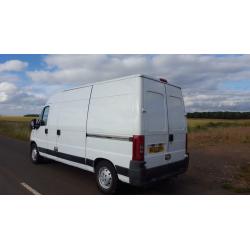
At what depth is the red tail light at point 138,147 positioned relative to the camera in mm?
4121

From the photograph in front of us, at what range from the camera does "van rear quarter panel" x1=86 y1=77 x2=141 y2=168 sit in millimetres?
4254

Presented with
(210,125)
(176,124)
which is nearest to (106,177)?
(176,124)

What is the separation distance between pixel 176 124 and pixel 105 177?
2.03 metres

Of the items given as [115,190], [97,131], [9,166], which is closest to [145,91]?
[97,131]

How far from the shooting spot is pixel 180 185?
5539 millimetres

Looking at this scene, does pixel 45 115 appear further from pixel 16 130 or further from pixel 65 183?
pixel 16 130

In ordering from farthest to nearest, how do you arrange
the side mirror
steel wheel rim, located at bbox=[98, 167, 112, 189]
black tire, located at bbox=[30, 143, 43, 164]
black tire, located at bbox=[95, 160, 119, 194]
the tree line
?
the tree line, black tire, located at bbox=[30, 143, 43, 164], the side mirror, steel wheel rim, located at bbox=[98, 167, 112, 189], black tire, located at bbox=[95, 160, 119, 194]


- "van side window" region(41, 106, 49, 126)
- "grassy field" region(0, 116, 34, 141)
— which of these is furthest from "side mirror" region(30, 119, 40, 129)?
"grassy field" region(0, 116, 34, 141)

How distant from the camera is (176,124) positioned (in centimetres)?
516

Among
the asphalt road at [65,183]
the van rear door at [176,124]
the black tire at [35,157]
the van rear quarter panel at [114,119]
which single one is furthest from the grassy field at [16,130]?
the van rear door at [176,124]

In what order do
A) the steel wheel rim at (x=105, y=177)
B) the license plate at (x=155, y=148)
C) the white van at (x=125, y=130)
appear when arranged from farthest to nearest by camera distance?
1. the steel wheel rim at (x=105, y=177)
2. the license plate at (x=155, y=148)
3. the white van at (x=125, y=130)

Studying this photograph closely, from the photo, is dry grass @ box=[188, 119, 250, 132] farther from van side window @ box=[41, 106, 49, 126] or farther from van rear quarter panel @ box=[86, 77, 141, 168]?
van rear quarter panel @ box=[86, 77, 141, 168]

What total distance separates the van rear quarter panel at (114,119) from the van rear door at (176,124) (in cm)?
107

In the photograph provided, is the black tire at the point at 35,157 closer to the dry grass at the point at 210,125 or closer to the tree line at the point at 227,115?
the dry grass at the point at 210,125
